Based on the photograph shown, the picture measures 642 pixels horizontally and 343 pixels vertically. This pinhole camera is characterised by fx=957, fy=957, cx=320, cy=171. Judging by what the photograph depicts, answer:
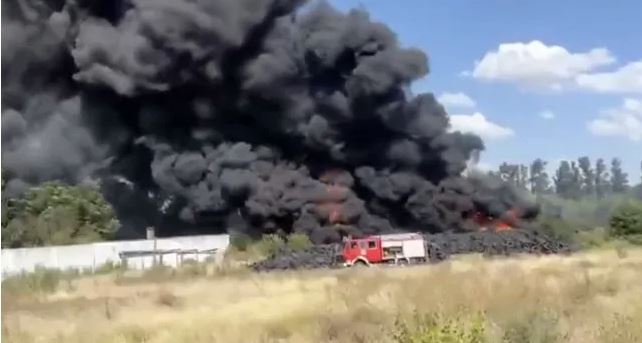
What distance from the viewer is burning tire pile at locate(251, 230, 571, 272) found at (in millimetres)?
36656

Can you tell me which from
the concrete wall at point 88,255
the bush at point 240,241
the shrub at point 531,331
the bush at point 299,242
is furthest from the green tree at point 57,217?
the shrub at point 531,331

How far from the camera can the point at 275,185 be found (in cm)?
4897

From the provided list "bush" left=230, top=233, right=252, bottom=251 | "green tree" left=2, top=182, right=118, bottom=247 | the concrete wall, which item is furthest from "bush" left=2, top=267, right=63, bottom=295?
"bush" left=230, top=233, right=252, bottom=251

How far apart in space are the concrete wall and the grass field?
31.1ft

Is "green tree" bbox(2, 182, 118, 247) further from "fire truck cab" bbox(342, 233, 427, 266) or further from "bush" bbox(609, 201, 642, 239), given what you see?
"bush" bbox(609, 201, 642, 239)

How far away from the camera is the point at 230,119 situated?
5369 centimetres

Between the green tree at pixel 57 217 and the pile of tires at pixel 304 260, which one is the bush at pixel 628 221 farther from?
the green tree at pixel 57 217

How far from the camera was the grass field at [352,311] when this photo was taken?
31.6 feet

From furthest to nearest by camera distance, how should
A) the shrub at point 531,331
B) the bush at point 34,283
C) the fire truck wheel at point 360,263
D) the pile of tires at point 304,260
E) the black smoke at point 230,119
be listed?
1. the black smoke at point 230,119
2. the pile of tires at point 304,260
3. the fire truck wheel at point 360,263
4. the bush at point 34,283
5. the shrub at point 531,331

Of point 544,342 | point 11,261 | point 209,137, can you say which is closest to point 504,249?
point 209,137

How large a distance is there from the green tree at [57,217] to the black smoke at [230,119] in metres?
6.51

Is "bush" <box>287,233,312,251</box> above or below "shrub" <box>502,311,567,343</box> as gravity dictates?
above

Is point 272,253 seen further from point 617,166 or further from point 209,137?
point 617,166

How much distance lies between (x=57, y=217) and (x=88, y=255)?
4002mm
